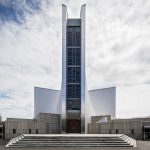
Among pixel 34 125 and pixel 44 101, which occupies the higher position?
pixel 44 101

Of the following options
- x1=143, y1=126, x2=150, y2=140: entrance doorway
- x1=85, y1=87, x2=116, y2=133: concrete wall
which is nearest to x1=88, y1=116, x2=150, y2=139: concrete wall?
x1=143, y1=126, x2=150, y2=140: entrance doorway

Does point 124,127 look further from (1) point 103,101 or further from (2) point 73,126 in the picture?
(1) point 103,101

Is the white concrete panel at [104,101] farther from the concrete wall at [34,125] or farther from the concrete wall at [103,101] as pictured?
the concrete wall at [34,125]

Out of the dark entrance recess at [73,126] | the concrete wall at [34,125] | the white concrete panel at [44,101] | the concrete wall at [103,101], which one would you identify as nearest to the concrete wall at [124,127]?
the dark entrance recess at [73,126]

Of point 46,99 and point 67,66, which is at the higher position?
point 67,66

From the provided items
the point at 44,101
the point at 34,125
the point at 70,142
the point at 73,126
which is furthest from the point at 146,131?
the point at 44,101

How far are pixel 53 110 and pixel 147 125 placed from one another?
49.0 feet

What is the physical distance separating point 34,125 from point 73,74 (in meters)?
8.08

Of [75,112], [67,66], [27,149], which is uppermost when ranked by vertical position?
[67,66]

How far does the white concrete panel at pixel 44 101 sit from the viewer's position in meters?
37.2

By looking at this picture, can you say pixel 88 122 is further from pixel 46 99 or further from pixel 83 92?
pixel 46 99

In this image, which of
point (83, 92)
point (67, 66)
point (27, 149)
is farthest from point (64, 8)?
point (27, 149)

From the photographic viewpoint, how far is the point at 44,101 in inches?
1479

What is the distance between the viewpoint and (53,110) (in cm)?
3731
